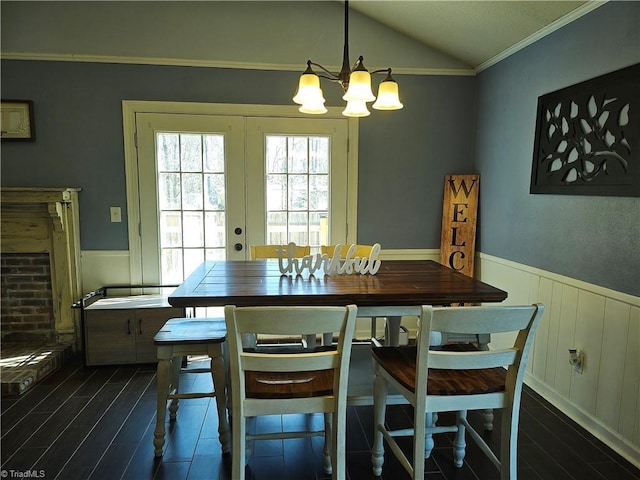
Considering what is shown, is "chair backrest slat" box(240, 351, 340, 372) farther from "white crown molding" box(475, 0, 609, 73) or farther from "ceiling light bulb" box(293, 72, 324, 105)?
"white crown molding" box(475, 0, 609, 73)

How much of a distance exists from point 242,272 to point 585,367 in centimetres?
205

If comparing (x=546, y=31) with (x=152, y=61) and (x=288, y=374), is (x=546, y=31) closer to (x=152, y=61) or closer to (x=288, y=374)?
(x=288, y=374)

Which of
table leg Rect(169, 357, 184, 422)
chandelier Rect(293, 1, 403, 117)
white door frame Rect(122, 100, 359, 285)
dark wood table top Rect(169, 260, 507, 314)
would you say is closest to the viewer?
dark wood table top Rect(169, 260, 507, 314)

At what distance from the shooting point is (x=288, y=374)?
1772 millimetres

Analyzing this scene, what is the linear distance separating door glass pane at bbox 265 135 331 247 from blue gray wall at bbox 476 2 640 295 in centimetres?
138

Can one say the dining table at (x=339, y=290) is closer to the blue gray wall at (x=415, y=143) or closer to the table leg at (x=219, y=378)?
the table leg at (x=219, y=378)

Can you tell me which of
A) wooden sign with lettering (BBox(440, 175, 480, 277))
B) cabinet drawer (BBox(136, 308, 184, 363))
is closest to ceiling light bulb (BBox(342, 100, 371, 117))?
wooden sign with lettering (BBox(440, 175, 480, 277))

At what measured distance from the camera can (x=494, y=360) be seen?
1616 mm

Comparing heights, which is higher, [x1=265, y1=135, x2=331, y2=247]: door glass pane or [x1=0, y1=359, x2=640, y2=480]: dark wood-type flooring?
[x1=265, y1=135, x2=331, y2=247]: door glass pane

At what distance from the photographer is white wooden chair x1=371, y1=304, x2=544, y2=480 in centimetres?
151

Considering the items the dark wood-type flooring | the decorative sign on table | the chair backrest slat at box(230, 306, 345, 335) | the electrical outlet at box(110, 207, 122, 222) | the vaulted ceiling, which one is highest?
the vaulted ceiling

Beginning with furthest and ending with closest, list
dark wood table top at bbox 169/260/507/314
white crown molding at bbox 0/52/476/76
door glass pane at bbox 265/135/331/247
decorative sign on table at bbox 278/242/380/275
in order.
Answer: door glass pane at bbox 265/135/331/247 < white crown molding at bbox 0/52/476/76 < decorative sign on table at bbox 278/242/380/275 < dark wood table top at bbox 169/260/507/314

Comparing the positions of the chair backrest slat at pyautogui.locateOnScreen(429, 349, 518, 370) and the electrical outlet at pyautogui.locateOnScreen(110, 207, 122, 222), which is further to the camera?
the electrical outlet at pyautogui.locateOnScreen(110, 207, 122, 222)

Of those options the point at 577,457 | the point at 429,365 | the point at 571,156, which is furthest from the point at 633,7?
the point at 577,457
